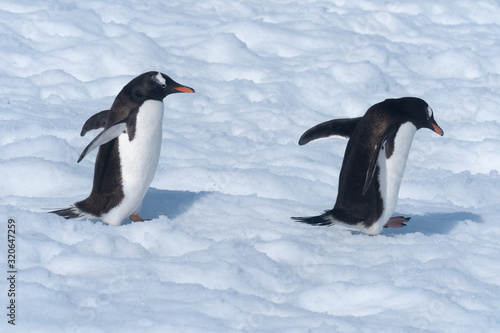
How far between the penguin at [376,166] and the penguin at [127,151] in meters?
0.84

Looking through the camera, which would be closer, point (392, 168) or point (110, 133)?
point (110, 133)

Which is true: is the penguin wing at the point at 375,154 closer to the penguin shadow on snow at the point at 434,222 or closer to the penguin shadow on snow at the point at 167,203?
the penguin shadow on snow at the point at 434,222

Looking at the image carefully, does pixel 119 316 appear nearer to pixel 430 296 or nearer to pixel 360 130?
pixel 430 296

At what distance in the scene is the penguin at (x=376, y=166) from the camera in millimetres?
3682

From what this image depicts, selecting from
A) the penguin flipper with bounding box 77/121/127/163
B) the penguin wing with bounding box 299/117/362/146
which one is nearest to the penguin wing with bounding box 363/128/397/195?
the penguin wing with bounding box 299/117/362/146

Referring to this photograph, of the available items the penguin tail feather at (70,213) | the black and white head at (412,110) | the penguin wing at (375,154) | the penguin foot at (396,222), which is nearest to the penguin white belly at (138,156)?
the penguin tail feather at (70,213)

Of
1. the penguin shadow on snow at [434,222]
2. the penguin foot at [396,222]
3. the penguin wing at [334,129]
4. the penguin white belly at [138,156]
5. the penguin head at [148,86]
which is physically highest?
the penguin head at [148,86]

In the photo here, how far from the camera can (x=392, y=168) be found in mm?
3744

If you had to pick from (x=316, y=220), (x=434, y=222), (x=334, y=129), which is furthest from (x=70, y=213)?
(x=434, y=222)

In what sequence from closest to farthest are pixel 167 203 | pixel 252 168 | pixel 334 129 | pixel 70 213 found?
pixel 70 213 < pixel 334 129 < pixel 167 203 < pixel 252 168

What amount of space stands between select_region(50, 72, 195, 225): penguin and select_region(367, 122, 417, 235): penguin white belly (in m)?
1.13

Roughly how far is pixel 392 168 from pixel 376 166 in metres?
0.10

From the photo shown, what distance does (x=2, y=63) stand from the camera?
6859 millimetres

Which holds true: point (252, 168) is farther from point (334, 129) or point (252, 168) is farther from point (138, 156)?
point (138, 156)
